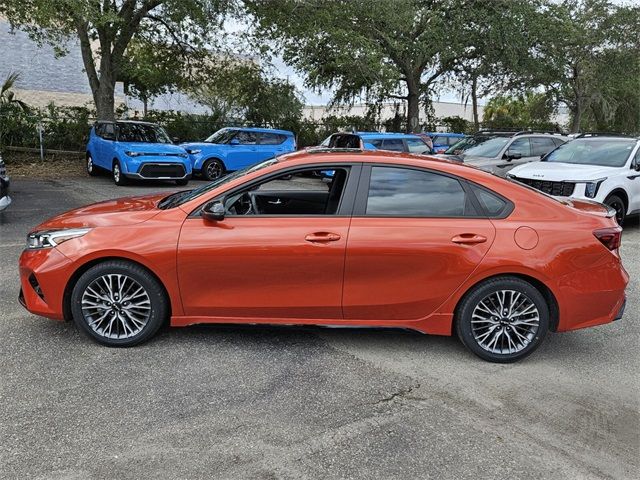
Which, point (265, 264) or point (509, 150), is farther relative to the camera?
point (509, 150)

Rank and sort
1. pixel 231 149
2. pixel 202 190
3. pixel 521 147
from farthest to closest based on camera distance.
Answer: pixel 231 149 → pixel 521 147 → pixel 202 190

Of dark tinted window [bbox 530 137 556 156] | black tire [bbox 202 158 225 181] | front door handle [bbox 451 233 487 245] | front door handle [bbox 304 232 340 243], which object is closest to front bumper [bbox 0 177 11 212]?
front door handle [bbox 304 232 340 243]

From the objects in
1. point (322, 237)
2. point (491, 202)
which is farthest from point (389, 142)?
point (322, 237)

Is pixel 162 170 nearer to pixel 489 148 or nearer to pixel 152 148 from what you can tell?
pixel 152 148

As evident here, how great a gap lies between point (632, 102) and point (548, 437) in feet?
121

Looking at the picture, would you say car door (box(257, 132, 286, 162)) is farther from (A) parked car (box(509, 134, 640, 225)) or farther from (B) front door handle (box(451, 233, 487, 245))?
(B) front door handle (box(451, 233, 487, 245))

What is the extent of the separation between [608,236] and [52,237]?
4.27 metres

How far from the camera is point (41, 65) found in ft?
99.9

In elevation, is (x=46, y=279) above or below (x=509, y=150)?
below

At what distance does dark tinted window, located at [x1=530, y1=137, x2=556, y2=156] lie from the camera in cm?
1296

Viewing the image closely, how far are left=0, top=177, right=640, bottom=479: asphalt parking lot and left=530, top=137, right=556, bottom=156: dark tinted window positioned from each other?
901cm

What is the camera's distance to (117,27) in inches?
635

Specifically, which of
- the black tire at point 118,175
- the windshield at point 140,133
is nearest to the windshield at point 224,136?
the windshield at point 140,133

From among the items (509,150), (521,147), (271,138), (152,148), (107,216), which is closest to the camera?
(107,216)
